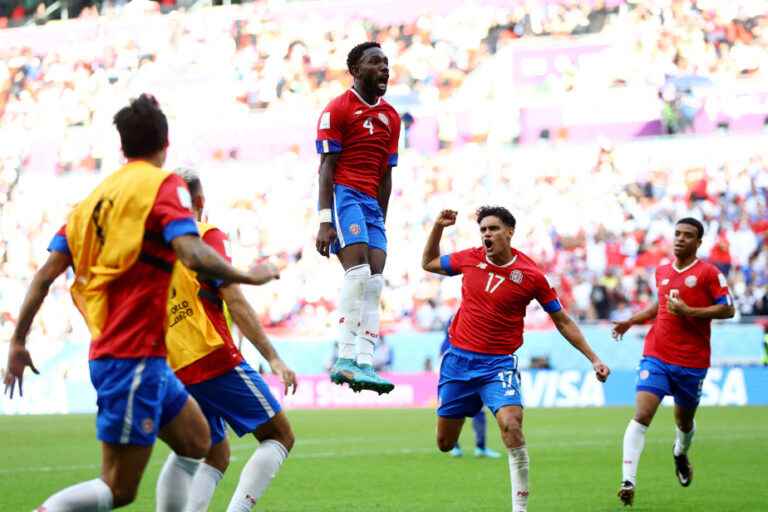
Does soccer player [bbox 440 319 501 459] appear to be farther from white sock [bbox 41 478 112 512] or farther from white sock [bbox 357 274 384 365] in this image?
white sock [bbox 41 478 112 512]

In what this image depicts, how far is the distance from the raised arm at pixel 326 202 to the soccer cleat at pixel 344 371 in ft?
2.54

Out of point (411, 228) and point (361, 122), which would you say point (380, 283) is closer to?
point (361, 122)

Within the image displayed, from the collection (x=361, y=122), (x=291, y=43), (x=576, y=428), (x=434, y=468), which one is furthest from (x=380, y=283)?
(x=291, y=43)

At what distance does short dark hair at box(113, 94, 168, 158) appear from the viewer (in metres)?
5.96

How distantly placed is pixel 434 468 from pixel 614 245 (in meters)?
13.9

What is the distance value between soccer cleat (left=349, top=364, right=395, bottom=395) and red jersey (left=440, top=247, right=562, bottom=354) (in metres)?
1.44

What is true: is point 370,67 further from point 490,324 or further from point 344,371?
point 490,324

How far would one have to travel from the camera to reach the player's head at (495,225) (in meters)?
9.93

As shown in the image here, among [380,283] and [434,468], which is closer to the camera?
[380,283]

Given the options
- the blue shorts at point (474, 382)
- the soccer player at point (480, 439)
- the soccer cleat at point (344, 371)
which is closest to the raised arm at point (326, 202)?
the soccer cleat at point (344, 371)

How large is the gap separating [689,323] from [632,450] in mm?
1617

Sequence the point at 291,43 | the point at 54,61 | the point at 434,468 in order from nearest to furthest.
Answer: the point at 434,468, the point at 291,43, the point at 54,61

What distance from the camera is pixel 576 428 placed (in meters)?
20.7

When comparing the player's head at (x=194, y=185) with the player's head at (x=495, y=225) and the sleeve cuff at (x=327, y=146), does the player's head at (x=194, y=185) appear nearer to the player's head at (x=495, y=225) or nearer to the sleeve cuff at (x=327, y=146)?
the sleeve cuff at (x=327, y=146)
